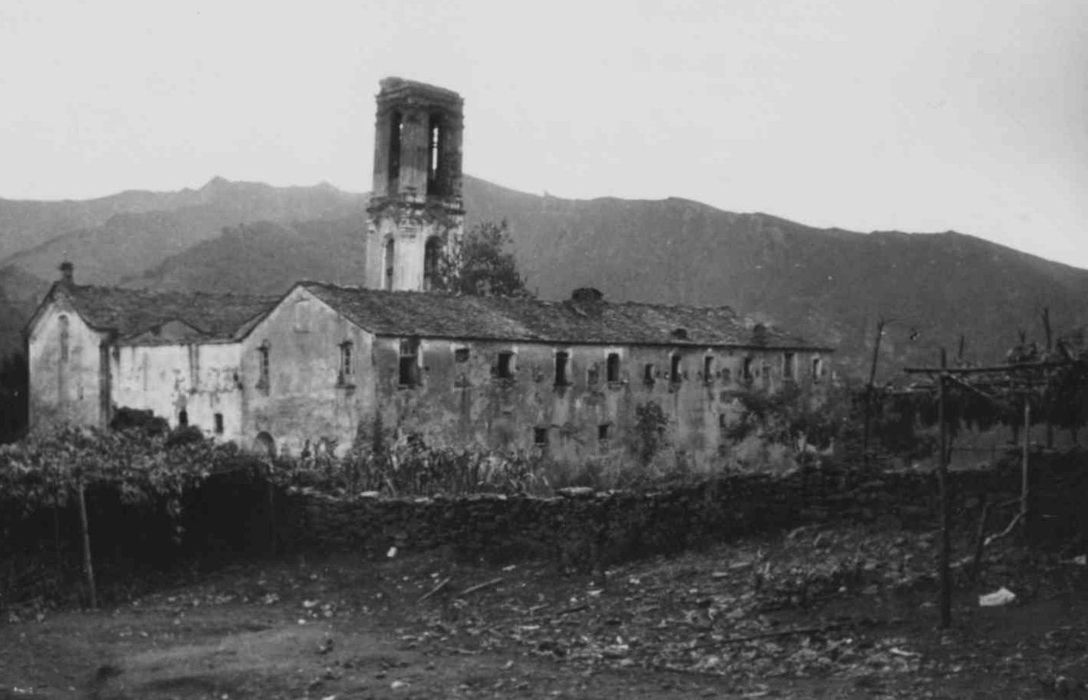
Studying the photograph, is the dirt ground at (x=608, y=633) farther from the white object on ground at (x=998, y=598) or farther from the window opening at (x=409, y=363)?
the window opening at (x=409, y=363)

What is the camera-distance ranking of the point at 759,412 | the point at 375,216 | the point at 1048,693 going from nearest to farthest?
1. the point at 1048,693
2. the point at 759,412
3. the point at 375,216

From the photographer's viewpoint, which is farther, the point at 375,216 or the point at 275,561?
the point at 375,216

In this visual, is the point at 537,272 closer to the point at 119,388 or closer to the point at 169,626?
the point at 119,388

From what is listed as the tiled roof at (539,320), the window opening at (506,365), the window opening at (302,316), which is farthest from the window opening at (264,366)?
the window opening at (506,365)

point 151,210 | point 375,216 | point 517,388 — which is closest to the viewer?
point 517,388

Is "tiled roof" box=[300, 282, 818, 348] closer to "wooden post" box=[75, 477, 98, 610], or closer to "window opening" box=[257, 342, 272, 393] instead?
"window opening" box=[257, 342, 272, 393]

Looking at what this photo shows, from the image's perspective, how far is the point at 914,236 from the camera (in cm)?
7725

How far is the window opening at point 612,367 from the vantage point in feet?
114

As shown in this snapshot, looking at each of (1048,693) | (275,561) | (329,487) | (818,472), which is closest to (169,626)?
(275,561)

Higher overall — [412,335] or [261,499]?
[412,335]

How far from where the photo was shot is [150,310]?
4088 cm

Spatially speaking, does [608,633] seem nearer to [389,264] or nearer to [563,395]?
[563,395]

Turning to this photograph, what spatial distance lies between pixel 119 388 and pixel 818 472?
29.8 metres

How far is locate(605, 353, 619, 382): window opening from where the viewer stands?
114 ft
